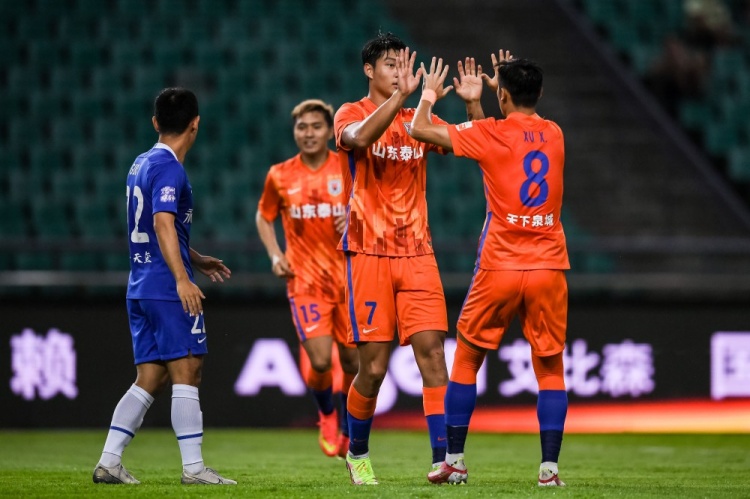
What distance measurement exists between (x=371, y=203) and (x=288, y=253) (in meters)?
2.32

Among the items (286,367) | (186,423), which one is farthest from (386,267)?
(286,367)

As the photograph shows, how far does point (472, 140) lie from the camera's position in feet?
18.8

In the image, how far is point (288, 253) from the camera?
827cm

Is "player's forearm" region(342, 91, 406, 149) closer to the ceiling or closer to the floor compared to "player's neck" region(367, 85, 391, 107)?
closer to the floor

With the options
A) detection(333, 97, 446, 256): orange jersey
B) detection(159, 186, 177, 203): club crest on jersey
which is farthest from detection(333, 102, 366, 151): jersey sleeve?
detection(159, 186, 177, 203): club crest on jersey

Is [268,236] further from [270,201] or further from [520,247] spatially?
[520,247]

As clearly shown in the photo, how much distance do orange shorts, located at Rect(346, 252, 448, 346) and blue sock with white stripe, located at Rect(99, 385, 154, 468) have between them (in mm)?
1090

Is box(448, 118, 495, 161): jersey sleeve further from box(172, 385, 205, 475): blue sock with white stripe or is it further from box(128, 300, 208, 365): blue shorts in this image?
box(172, 385, 205, 475): blue sock with white stripe

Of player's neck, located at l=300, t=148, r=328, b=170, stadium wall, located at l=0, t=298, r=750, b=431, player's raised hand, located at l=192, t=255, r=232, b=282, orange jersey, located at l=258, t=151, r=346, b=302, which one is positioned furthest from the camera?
stadium wall, located at l=0, t=298, r=750, b=431

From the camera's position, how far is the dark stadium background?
1051 cm

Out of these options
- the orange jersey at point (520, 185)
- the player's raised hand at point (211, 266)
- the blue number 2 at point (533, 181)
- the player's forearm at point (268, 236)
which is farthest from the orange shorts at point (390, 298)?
the player's forearm at point (268, 236)

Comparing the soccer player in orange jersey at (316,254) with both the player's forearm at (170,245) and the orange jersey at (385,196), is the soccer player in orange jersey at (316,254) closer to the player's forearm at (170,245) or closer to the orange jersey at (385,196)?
the orange jersey at (385,196)

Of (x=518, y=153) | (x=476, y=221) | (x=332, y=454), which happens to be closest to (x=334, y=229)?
(x=332, y=454)

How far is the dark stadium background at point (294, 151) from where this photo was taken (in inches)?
414
